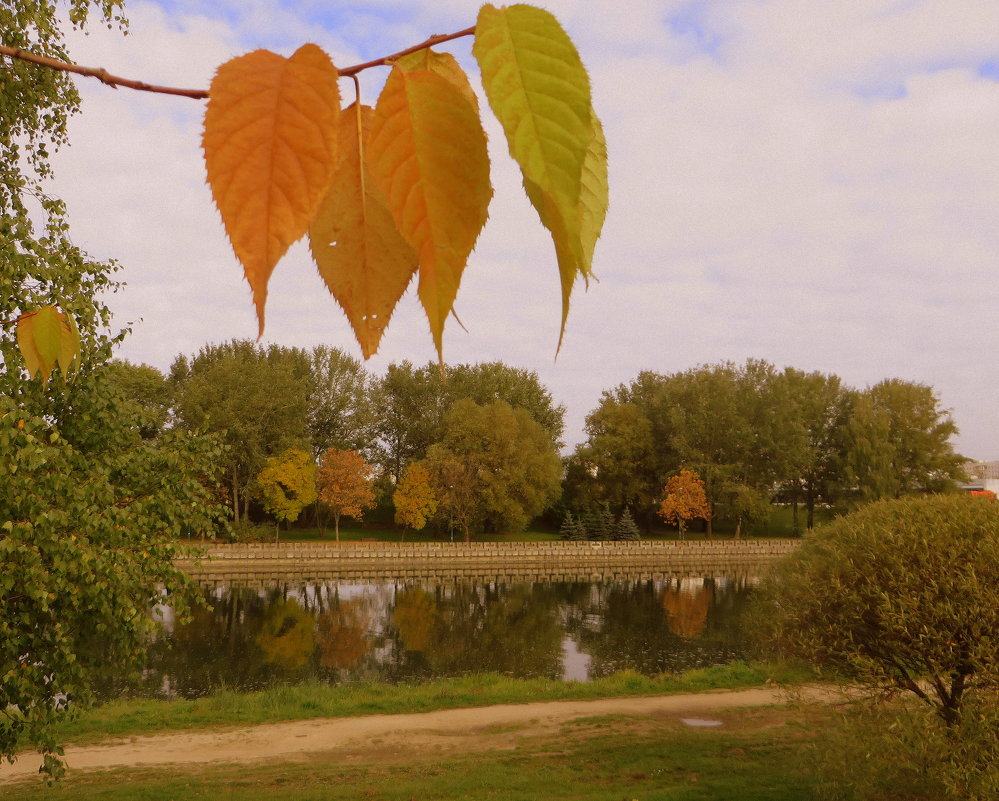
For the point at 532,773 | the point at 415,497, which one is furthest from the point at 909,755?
the point at 415,497

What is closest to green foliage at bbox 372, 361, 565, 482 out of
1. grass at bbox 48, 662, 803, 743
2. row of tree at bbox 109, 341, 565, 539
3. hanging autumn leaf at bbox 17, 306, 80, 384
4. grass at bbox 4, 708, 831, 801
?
row of tree at bbox 109, 341, 565, 539

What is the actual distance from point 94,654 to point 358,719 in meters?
7.39

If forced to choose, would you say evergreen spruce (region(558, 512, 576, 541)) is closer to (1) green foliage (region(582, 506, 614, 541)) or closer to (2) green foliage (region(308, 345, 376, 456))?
(1) green foliage (region(582, 506, 614, 541))

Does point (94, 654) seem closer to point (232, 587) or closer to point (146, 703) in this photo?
point (146, 703)

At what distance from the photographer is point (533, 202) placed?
1.55 feet

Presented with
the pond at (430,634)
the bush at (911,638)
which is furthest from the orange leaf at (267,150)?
the pond at (430,634)

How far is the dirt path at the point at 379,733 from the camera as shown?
12.5 metres

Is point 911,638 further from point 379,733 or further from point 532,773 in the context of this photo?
point 379,733

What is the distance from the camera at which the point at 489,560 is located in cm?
4006

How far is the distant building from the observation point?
54.1 m

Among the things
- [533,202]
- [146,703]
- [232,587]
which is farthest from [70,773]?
[232,587]

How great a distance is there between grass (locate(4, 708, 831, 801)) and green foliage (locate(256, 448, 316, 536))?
25.7 m

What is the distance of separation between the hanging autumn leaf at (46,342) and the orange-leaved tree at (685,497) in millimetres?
46678

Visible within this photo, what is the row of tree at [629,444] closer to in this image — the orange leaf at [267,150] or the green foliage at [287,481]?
the green foliage at [287,481]
